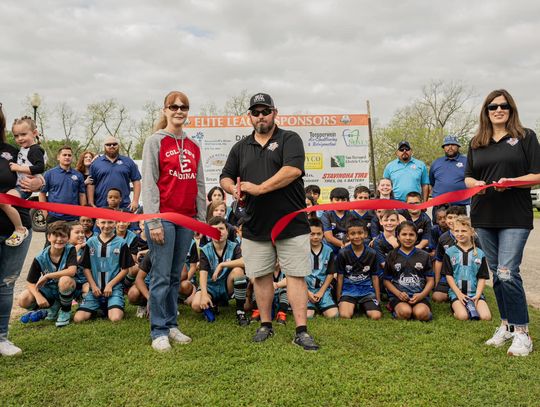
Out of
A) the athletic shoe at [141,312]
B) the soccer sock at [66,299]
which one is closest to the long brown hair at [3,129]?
the soccer sock at [66,299]

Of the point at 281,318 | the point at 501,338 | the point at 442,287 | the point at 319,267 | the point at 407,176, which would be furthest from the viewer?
the point at 407,176

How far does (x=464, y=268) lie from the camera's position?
208 inches

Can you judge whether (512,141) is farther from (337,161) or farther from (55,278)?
(337,161)

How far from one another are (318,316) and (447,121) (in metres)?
46.2

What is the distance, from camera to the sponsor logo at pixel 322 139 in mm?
10953

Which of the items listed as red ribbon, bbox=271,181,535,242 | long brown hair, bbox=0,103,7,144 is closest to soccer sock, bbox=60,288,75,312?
long brown hair, bbox=0,103,7,144

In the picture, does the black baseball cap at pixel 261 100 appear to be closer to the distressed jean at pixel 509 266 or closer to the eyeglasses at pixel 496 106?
the eyeglasses at pixel 496 106

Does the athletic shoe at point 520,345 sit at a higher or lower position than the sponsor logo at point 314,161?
lower

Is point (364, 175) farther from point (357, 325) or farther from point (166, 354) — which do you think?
point (166, 354)

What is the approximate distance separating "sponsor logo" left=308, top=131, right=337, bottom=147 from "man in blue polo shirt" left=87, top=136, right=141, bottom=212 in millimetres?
5520

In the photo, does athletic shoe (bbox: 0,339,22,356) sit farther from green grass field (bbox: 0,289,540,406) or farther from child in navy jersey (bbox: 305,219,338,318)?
child in navy jersey (bbox: 305,219,338,318)

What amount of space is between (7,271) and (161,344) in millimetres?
1410

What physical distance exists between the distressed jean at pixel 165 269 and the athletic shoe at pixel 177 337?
5 centimetres

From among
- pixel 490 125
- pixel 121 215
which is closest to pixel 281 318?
pixel 121 215
